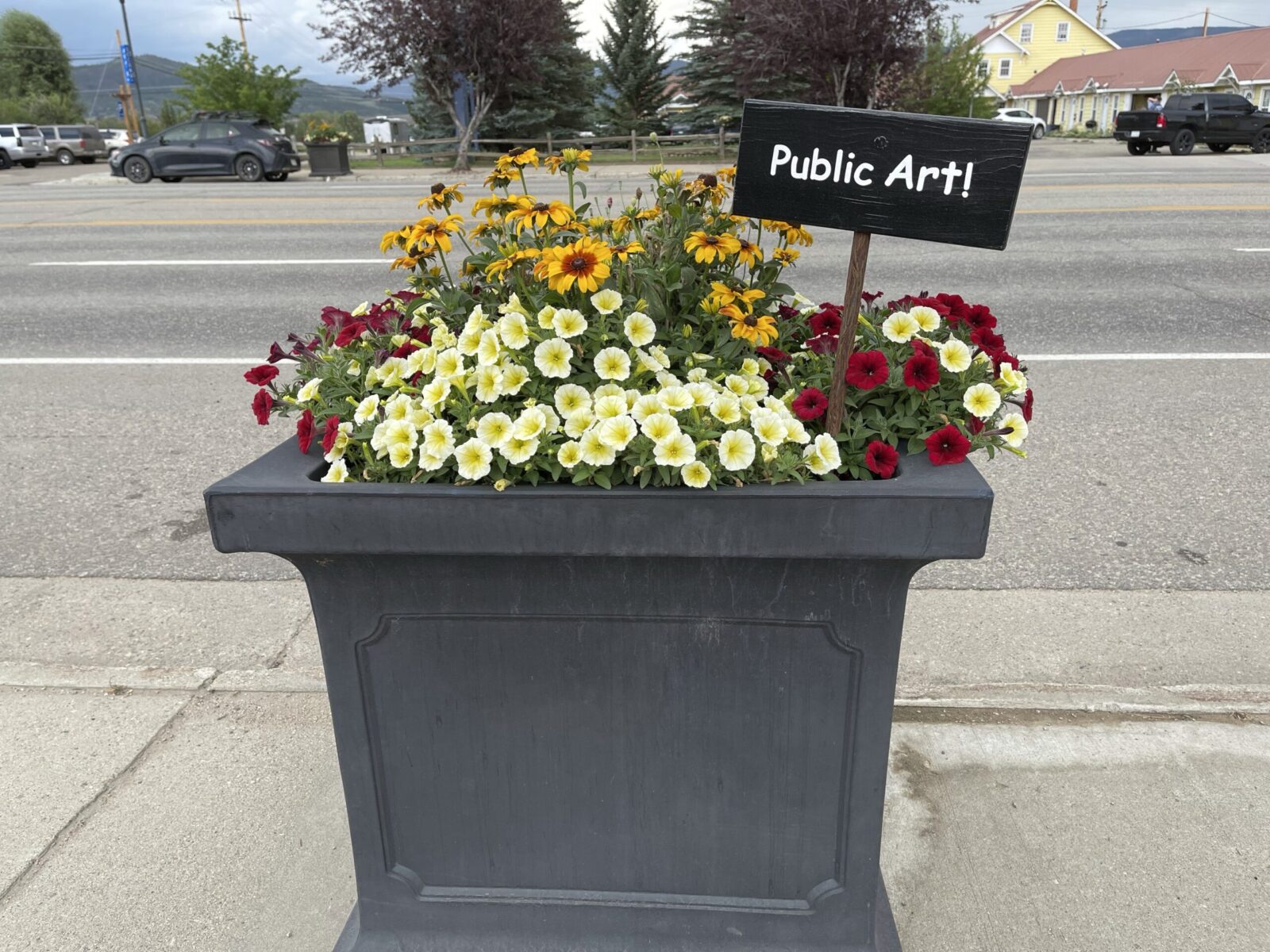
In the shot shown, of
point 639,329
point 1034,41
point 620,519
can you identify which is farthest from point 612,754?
point 1034,41

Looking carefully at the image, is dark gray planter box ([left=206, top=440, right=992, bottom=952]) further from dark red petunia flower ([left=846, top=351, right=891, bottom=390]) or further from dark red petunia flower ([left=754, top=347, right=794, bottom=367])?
dark red petunia flower ([left=754, top=347, right=794, bottom=367])

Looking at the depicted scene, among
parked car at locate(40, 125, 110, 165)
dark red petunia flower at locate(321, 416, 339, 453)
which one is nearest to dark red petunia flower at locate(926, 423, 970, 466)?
dark red petunia flower at locate(321, 416, 339, 453)

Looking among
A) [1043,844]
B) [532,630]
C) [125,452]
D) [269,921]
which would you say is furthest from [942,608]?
[125,452]

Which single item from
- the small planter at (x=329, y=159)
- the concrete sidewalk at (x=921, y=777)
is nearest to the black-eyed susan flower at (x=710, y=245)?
the concrete sidewalk at (x=921, y=777)

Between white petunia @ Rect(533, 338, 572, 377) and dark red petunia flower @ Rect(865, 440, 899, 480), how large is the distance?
53cm

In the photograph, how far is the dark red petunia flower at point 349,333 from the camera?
2064 mm

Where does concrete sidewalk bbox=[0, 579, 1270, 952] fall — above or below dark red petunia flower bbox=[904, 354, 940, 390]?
below

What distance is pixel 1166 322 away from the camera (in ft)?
22.2

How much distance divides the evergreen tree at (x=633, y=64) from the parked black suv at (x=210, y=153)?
705 inches

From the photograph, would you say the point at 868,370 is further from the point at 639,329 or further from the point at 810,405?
the point at 639,329

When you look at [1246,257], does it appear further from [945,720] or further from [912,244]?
[945,720]

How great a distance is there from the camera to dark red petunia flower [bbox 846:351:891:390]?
179 cm

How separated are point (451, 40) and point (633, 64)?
15.0 meters

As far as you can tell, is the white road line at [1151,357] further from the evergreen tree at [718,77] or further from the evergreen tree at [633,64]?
the evergreen tree at [633,64]
